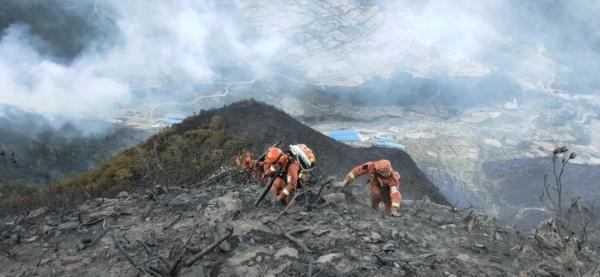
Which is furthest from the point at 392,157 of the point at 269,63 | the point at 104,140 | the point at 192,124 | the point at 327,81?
the point at 269,63

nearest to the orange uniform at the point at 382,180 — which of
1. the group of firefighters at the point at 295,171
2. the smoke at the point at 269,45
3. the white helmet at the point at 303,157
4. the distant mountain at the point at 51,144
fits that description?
the group of firefighters at the point at 295,171

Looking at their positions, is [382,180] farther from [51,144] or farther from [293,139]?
[51,144]

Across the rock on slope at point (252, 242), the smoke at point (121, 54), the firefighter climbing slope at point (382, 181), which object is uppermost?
the smoke at point (121, 54)

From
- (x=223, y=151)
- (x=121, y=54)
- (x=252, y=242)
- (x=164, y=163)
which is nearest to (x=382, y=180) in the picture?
(x=252, y=242)

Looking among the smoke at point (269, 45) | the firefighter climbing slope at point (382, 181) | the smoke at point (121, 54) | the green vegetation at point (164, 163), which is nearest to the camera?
the firefighter climbing slope at point (382, 181)

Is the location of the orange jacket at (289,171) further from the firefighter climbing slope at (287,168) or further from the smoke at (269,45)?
the smoke at (269,45)

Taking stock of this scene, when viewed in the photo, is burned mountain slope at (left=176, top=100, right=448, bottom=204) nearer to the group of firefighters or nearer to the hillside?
the group of firefighters

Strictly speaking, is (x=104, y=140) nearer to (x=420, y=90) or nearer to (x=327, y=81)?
(x=327, y=81)
